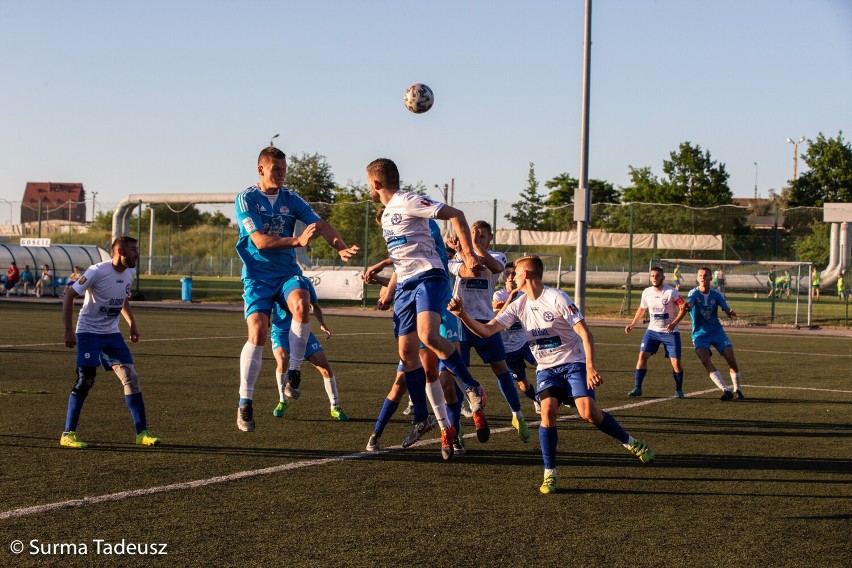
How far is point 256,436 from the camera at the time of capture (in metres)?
8.58

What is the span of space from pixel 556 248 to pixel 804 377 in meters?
23.7

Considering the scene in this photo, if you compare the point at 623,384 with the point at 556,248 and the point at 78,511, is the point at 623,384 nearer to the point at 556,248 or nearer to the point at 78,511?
the point at 78,511

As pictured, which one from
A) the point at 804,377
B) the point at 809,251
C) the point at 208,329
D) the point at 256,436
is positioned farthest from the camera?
the point at 809,251

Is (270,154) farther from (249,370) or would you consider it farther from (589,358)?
(589,358)

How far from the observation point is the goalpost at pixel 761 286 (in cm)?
3225

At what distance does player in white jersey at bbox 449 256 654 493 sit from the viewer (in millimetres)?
7062

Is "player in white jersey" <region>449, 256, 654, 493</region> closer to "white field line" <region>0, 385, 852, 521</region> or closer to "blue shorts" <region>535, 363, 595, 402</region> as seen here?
"blue shorts" <region>535, 363, 595, 402</region>

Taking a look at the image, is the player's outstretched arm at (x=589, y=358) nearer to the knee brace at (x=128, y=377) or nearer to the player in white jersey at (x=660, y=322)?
the knee brace at (x=128, y=377)

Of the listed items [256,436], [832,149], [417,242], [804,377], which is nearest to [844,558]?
[417,242]

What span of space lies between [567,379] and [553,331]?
0.36 metres

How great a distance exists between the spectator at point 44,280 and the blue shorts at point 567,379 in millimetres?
39025

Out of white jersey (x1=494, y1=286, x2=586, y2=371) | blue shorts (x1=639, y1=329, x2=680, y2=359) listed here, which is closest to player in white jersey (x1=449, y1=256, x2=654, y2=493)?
white jersey (x1=494, y1=286, x2=586, y2=371)

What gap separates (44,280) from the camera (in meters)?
42.9

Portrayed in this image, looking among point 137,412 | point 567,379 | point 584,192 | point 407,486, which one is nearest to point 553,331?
point 567,379
